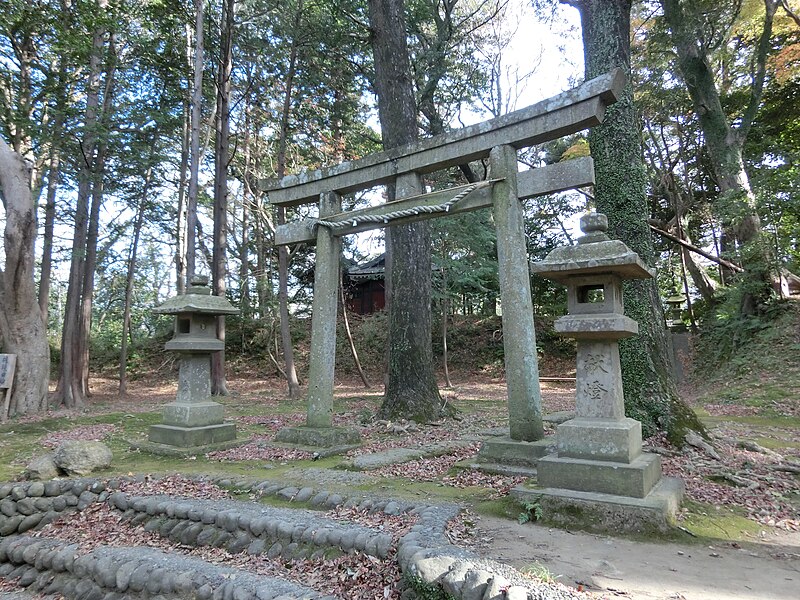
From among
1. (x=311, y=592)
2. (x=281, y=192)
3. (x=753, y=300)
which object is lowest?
(x=311, y=592)

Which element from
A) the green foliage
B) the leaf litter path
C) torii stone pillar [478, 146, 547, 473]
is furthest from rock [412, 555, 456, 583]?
the green foliage

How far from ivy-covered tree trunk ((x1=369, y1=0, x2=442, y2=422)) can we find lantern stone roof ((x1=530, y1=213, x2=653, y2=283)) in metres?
4.81

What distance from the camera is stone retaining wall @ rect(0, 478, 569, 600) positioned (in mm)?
3013

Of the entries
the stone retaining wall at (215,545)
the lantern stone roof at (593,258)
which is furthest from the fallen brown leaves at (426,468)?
the lantern stone roof at (593,258)

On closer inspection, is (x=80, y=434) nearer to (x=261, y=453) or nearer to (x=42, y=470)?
(x=42, y=470)

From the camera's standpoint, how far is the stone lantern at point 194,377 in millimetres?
7117

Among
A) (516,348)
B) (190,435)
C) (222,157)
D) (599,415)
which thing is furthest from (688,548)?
(222,157)

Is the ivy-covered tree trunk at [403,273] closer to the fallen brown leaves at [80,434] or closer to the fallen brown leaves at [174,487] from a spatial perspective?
the fallen brown leaves at [174,487]

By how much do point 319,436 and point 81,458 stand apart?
2.92 meters

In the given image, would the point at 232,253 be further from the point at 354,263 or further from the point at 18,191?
the point at 18,191

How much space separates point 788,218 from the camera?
504 inches

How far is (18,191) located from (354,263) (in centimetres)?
1408

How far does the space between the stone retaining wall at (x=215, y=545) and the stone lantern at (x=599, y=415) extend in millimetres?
1039

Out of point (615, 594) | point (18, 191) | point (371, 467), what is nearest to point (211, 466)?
point (371, 467)
